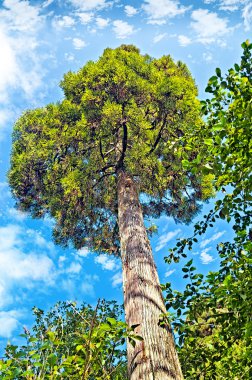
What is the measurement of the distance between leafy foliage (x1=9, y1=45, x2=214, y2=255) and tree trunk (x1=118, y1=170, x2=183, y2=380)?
89.9 inches

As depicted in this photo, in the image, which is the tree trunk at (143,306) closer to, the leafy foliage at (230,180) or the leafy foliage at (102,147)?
the leafy foliage at (230,180)

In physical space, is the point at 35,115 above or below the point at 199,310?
above

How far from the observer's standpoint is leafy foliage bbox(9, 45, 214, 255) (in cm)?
772

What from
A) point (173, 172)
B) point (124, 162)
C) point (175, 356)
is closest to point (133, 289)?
point (175, 356)

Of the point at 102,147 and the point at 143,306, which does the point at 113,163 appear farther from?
the point at 143,306

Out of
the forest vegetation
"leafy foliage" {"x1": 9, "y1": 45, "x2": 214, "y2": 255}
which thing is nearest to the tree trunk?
the forest vegetation

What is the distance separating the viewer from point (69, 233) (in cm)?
934

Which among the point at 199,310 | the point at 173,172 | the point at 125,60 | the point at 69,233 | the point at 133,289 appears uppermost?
the point at 125,60

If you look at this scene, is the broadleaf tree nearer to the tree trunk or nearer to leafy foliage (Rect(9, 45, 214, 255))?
leafy foliage (Rect(9, 45, 214, 255))

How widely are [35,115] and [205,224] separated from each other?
661 cm

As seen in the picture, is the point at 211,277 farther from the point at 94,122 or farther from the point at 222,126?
the point at 94,122

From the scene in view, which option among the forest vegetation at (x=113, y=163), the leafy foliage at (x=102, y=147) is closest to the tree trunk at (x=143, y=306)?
the forest vegetation at (x=113, y=163)

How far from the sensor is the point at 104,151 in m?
8.61

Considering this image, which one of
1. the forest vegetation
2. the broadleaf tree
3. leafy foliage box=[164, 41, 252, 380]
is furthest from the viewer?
the broadleaf tree
